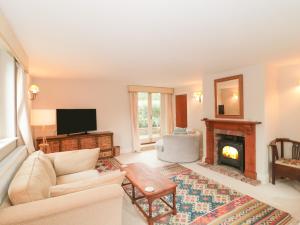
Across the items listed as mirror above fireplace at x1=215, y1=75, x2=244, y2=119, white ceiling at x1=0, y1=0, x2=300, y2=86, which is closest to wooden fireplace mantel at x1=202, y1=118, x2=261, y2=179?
mirror above fireplace at x1=215, y1=75, x2=244, y2=119

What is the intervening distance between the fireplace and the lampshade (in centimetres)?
416

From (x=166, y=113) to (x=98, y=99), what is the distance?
278cm

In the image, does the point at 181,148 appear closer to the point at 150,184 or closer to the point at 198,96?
the point at 198,96

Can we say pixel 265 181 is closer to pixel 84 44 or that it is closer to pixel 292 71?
pixel 292 71

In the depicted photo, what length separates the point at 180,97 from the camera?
22.6ft

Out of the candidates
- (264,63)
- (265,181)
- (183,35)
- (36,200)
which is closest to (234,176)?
(265,181)

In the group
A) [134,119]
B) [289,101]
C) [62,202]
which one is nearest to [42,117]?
[134,119]

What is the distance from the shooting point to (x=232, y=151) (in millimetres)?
4098

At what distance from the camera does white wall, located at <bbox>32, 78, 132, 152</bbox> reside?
15.6 ft

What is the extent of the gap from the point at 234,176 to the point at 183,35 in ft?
10.2

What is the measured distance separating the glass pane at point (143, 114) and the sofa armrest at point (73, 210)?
4.98m

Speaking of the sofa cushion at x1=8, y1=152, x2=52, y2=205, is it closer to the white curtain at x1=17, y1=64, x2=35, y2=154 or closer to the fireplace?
the white curtain at x1=17, y1=64, x2=35, y2=154

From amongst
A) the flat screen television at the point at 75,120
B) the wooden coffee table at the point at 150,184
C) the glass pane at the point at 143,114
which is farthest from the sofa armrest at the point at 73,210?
the glass pane at the point at 143,114

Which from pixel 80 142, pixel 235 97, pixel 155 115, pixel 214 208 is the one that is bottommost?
pixel 214 208
